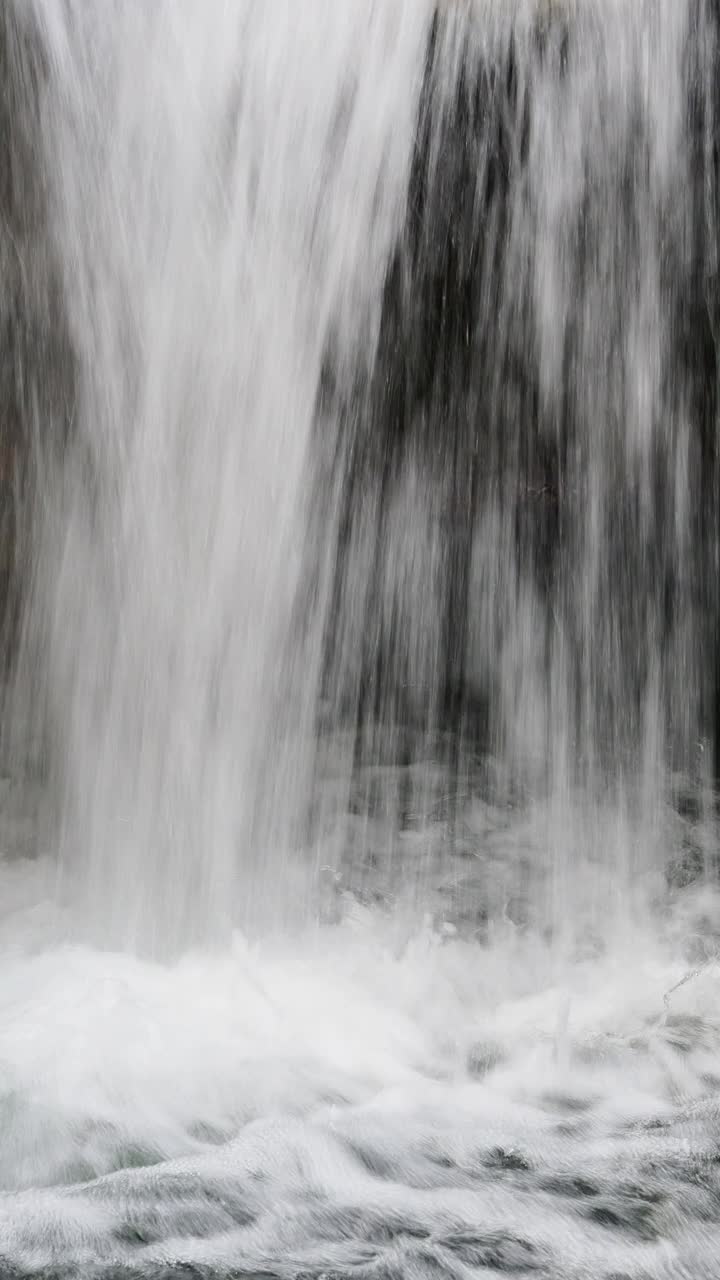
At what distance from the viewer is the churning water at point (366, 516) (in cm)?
424

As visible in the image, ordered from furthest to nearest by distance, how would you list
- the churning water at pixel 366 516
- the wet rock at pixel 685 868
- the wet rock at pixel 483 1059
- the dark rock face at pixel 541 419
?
the wet rock at pixel 685 868 → the dark rock face at pixel 541 419 → the churning water at pixel 366 516 → the wet rock at pixel 483 1059

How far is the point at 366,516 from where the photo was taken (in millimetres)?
4828

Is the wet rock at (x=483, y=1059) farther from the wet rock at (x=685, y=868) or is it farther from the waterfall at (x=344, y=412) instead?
the wet rock at (x=685, y=868)

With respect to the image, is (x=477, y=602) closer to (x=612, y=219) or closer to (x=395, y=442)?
(x=395, y=442)

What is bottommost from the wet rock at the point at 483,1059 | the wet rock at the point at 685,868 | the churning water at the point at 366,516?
the wet rock at the point at 483,1059

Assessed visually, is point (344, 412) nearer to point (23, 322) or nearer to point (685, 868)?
point (23, 322)

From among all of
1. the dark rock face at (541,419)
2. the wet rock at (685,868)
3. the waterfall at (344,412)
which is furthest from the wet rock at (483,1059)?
the dark rock face at (541,419)

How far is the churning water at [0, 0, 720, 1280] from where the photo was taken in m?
4.24

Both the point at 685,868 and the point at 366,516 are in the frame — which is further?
the point at 366,516

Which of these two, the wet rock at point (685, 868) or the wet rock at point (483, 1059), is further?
the wet rock at point (685, 868)

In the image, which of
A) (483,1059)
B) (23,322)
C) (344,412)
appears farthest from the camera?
(344,412)

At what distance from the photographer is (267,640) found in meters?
4.52

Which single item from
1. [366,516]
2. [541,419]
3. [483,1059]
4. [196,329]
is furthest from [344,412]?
[483,1059]

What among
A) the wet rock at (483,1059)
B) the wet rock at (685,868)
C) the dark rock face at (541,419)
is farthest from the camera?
the wet rock at (685,868)
